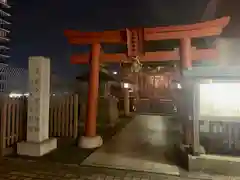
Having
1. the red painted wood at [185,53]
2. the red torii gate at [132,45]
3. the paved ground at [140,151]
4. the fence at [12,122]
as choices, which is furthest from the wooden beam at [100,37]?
the paved ground at [140,151]

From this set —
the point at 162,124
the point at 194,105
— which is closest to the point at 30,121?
the point at 194,105

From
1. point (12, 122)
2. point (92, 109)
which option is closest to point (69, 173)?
point (12, 122)

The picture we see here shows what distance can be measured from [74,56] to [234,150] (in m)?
7.16

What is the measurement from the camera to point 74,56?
10.3 meters

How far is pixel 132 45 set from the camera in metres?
9.16

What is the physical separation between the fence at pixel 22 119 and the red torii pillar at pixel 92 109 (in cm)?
94

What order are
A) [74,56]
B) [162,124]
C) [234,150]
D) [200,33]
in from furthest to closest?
[162,124], [74,56], [200,33], [234,150]

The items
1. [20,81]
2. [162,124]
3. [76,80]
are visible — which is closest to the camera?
[162,124]

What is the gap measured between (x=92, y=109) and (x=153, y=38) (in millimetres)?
3592

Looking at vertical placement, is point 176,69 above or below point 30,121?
above

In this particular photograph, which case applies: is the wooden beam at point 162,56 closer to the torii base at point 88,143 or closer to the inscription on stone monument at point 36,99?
the inscription on stone monument at point 36,99

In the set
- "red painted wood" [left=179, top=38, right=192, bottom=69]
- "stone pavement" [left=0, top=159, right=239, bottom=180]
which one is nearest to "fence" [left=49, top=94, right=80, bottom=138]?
"stone pavement" [left=0, top=159, right=239, bottom=180]

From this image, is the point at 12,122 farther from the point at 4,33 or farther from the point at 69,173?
the point at 4,33

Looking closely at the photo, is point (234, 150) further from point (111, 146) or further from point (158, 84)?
point (158, 84)
